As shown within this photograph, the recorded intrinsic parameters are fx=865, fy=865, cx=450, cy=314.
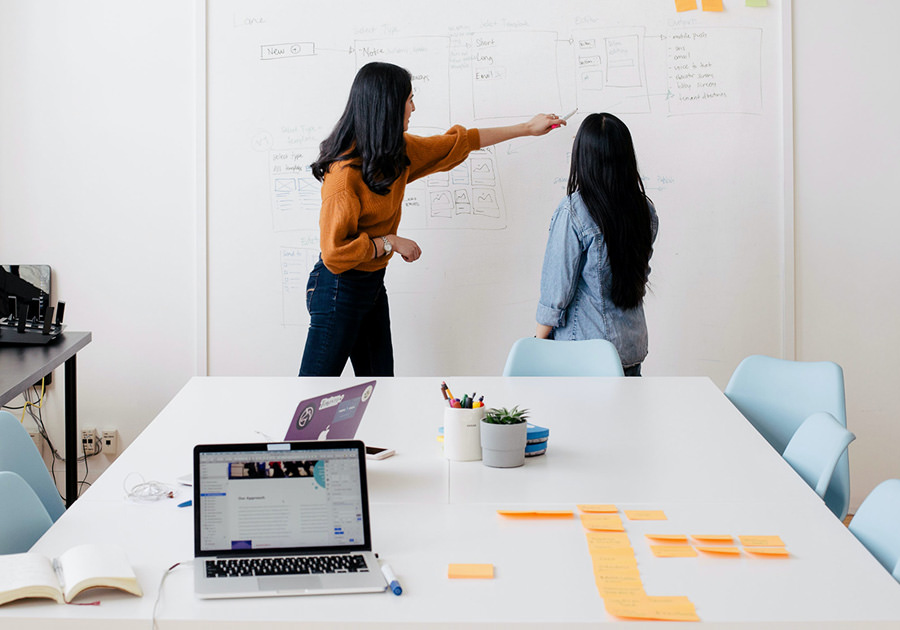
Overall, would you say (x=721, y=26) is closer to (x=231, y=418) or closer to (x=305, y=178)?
(x=305, y=178)

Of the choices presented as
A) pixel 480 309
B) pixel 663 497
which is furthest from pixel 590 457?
pixel 480 309

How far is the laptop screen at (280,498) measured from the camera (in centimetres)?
135

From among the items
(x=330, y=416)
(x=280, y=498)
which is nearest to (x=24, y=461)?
(x=330, y=416)

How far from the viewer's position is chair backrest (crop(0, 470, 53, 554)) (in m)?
1.49

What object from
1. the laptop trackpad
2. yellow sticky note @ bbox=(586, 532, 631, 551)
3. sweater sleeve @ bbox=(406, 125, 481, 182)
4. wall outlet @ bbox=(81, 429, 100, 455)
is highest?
sweater sleeve @ bbox=(406, 125, 481, 182)

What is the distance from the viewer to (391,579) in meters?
1.25

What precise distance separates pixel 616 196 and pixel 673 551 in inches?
67.7

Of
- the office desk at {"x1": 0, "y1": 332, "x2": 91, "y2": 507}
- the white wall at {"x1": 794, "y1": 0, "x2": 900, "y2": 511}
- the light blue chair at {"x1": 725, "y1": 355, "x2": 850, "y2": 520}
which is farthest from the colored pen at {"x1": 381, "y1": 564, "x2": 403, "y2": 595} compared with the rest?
the white wall at {"x1": 794, "y1": 0, "x2": 900, "y2": 511}

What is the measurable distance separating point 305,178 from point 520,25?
3.60 feet

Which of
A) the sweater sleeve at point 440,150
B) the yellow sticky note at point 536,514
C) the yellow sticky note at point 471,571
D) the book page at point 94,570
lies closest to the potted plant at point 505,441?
the yellow sticky note at point 536,514

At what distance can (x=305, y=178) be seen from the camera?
365cm

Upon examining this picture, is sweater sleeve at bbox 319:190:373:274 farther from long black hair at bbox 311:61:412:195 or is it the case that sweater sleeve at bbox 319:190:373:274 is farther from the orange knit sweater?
long black hair at bbox 311:61:412:195

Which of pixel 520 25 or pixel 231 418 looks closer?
pixel 231 418

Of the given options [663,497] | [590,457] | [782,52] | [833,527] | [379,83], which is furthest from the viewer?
[782,52]
